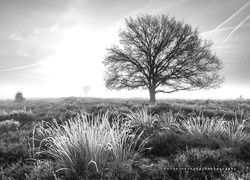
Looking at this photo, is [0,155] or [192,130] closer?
[0,155]

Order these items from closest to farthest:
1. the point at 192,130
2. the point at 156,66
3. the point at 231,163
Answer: the point at 231,163, the point at 192,130, the point at 156,66

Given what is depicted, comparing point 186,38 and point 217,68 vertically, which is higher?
point 186,38

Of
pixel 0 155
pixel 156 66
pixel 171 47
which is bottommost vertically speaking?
pixel 0 155

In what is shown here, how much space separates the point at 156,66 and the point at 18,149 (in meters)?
14.6

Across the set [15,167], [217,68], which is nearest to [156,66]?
[217,68]

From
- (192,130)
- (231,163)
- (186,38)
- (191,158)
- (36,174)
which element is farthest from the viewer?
(186,38)

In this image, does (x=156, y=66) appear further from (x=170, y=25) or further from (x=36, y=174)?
(x=36, y=174)

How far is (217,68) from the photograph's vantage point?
15586 mm

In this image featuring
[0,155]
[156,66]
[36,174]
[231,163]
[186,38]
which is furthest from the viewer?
[156,66]

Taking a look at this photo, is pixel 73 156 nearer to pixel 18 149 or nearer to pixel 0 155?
pixel 18 149

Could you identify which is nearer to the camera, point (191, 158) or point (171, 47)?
point (191, 158)

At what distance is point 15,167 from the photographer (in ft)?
9.55

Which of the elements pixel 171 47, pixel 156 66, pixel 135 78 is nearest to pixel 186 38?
pixel 171 47

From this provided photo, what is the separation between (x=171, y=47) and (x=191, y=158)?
47.3ft
